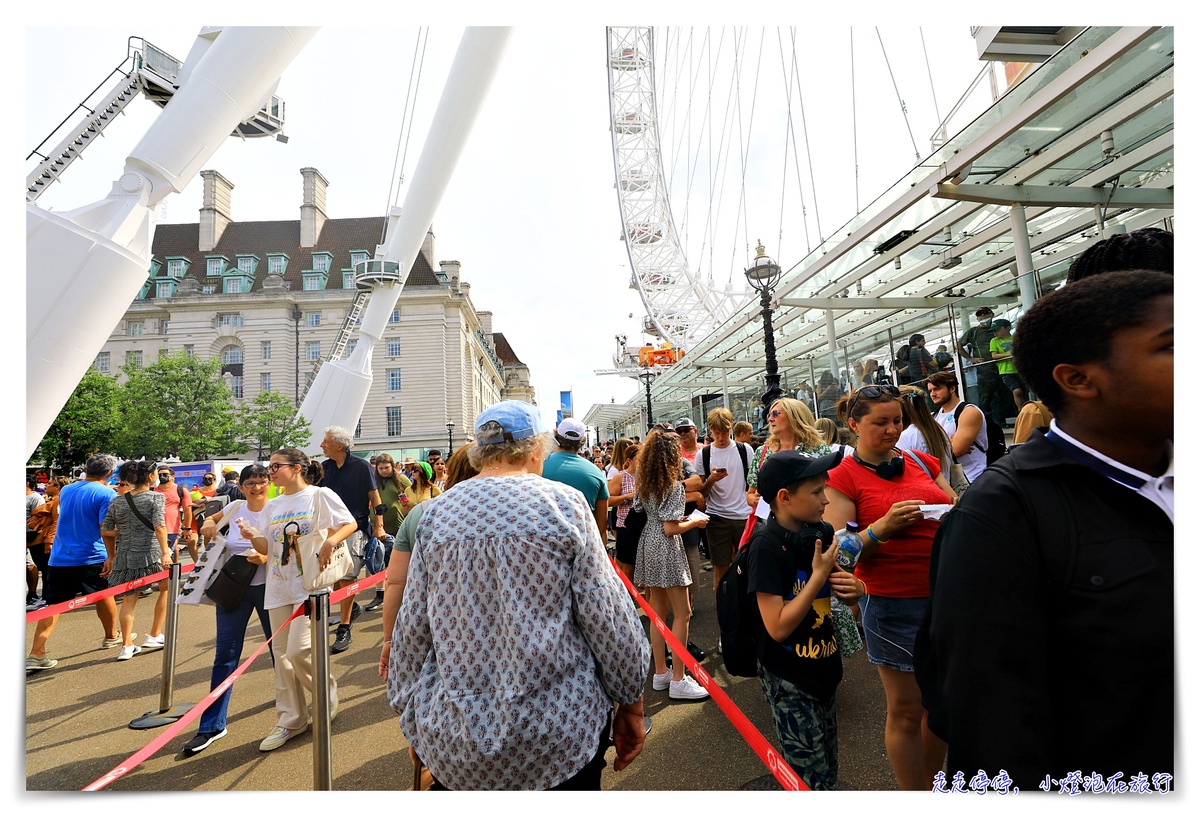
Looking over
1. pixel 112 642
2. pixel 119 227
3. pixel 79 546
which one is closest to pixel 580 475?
pixel 119 227

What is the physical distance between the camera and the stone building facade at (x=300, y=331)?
49531 mm

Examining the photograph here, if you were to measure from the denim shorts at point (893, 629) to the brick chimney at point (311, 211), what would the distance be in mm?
62234

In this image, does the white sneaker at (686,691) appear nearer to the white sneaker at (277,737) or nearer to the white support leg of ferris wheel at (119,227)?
the white sneaker at (277,737)

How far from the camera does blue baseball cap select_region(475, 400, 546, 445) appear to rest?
171cm

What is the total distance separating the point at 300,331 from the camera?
50.7 m

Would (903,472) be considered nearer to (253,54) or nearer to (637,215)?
(253,54)

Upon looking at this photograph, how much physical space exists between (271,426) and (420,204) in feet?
112

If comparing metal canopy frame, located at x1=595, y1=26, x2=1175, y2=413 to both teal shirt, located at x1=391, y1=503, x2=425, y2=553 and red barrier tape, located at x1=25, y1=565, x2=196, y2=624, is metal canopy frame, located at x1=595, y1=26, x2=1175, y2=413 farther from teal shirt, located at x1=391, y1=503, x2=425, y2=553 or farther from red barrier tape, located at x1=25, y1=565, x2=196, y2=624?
red barrier tape, located at x1=25, y1=565, x2=196, y2=624

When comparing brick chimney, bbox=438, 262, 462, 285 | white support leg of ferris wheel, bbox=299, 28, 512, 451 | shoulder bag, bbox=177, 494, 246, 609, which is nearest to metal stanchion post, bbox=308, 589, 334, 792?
shoulder bag, bbox=177, 494, 246, 609

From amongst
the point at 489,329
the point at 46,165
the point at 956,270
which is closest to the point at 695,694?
the point at 956,270

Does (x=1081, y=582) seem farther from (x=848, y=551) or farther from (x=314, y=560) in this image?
(x=314, y=560)

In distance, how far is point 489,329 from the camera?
8344cm

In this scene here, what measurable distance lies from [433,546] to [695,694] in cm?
292

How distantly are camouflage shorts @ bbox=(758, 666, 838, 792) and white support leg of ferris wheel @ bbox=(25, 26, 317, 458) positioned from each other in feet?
13.3
